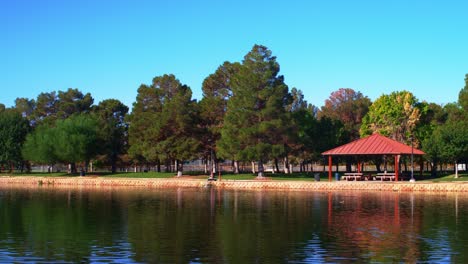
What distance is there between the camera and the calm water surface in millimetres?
22062

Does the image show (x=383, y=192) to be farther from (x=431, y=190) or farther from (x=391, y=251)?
(x=391, y=251)

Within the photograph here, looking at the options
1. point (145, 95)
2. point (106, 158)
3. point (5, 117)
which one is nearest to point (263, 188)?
point (145, 95)

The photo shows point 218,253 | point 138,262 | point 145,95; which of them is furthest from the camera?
point 145,95

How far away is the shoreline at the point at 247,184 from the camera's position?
58866mm

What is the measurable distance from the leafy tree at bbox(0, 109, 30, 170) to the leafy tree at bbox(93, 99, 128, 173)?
12006 mm

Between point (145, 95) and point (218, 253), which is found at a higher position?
point (145, 95)

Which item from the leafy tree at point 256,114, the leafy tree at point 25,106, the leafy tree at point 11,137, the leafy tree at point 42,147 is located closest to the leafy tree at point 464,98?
the leafy tree at point 256,114

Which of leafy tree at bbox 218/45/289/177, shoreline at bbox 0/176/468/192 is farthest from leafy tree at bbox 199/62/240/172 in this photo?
shoreline at bbox 0/176/468/192

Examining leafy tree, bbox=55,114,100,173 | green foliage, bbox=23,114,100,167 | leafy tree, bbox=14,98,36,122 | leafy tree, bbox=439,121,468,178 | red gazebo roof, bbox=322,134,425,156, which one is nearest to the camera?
red gazebo roof, bbox=322,134,425,156

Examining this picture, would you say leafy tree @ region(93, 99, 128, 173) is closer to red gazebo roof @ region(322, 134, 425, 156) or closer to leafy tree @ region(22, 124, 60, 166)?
leafy tree @ region(22, 124, 60, 166)

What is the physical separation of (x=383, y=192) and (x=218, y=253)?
3833 cm

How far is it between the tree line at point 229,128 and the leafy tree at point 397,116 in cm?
14

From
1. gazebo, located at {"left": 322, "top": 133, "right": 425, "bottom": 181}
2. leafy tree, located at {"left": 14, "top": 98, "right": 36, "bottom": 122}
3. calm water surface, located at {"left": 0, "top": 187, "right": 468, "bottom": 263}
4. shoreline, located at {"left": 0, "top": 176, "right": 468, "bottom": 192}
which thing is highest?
leafy tree, located at {"left": 14, "top": 98, "right": 36, "bottom": 122}

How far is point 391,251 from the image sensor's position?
75.6 ft
